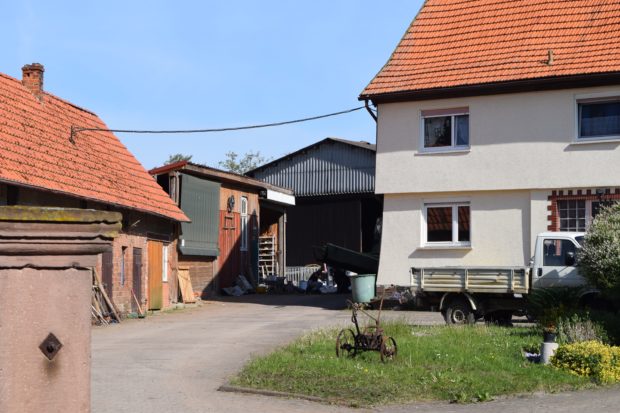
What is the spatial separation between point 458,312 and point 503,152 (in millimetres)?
6106

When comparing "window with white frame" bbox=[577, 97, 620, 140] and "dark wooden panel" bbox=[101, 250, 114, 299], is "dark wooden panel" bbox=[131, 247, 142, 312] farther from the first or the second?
"window with white frame" bbox=[577, 97, 620, 140]

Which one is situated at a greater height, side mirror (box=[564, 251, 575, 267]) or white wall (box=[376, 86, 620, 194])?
white wall (box=[376, 86, 620, 194])

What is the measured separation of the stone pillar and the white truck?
52.5 feet

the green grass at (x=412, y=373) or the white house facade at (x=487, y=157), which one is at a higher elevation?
the white house facade at (x=487, y=157)

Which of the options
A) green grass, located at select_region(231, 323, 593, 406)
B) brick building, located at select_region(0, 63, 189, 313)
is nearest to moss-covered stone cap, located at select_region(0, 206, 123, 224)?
green grass, located at select_region(231, 323, 593, 406)

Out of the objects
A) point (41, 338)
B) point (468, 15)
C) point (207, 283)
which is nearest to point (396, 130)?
point (468, 15)

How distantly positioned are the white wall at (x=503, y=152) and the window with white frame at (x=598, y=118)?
0.25m

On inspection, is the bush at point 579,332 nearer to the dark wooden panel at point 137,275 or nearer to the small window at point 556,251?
the small window at point 556,251

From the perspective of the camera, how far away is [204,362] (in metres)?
15.0

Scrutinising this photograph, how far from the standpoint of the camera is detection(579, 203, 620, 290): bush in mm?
15086

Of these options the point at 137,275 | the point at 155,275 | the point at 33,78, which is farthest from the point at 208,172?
the point at 33,78

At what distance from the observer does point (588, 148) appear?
23.5m

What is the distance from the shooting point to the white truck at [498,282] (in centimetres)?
1912

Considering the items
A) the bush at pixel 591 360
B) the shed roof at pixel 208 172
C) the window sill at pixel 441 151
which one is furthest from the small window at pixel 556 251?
the shed roof at pixel 208 172
